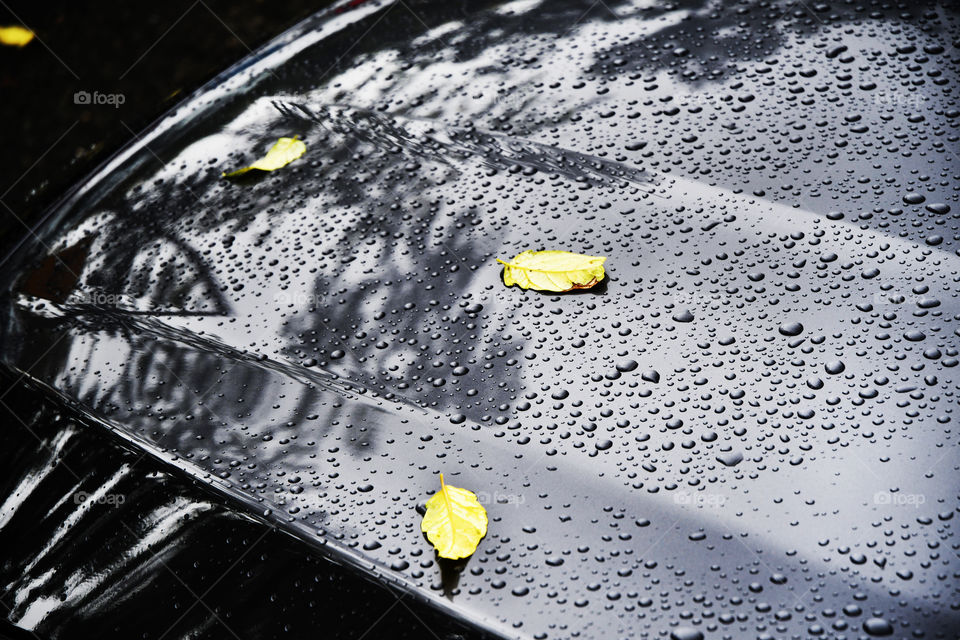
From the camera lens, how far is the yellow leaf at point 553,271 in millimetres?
1274

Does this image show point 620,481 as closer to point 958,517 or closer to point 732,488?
point 732,488

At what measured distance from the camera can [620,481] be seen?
1061 millimetres

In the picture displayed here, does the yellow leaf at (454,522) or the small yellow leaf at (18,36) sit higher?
the small yellow leaf at (18,36)

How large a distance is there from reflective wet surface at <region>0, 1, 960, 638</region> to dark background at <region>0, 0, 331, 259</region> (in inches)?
49.0

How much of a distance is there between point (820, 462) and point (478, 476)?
452mm

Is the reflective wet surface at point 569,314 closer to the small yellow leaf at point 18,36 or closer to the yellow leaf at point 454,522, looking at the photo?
the yellow leaf at point 454,522

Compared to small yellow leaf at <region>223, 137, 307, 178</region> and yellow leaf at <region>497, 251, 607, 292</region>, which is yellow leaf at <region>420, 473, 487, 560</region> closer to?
yellow leaf at <region>497, 251, 607, 292</region>

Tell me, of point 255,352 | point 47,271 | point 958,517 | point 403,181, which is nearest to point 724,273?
point 958,517

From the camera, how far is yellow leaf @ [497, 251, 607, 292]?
1.27 m

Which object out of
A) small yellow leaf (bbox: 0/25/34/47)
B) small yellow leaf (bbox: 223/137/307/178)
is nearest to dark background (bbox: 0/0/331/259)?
small yellow leaf (bbox: 0/25/34/47)

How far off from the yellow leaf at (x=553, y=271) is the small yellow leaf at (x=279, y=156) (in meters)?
0.58

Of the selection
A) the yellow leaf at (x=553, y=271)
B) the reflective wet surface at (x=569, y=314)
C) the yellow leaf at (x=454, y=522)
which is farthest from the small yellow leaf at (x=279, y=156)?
the yellow leaf at (x=454, y=522)

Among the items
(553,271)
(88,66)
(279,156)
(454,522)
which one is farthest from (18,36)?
(454,522)

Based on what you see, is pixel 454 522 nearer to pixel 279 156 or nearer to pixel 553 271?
pixel 553 271
